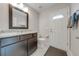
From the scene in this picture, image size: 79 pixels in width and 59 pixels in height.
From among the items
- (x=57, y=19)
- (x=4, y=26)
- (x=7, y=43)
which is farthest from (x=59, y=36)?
(x=7, y=43)

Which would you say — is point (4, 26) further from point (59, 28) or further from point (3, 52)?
point (59, 28)

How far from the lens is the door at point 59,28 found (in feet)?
12.7

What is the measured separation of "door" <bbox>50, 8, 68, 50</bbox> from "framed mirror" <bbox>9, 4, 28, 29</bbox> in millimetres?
1364

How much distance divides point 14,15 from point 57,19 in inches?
81.1

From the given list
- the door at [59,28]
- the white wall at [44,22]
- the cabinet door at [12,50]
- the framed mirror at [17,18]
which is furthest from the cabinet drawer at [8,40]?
the white wall at [44,22]

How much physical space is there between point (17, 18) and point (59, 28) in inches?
74.6

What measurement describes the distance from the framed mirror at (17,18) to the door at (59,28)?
4.47 feet

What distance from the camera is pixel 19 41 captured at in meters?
2.22

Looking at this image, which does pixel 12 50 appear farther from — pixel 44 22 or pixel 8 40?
pixel 44 22

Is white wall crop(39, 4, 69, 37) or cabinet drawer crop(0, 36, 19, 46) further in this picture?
white wall crop(39, 4, 69, 37)

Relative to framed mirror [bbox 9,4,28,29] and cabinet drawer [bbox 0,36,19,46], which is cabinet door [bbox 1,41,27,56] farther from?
framed mirror [bbox 9,4,28,29]

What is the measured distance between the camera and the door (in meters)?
3.88

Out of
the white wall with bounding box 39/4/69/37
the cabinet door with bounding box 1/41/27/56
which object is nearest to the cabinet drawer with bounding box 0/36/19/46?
the cabinet door with bounding box 1/41/27/56

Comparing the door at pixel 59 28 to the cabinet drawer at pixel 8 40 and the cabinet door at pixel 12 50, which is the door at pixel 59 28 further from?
the cabinet drawer at pixel 8 40
